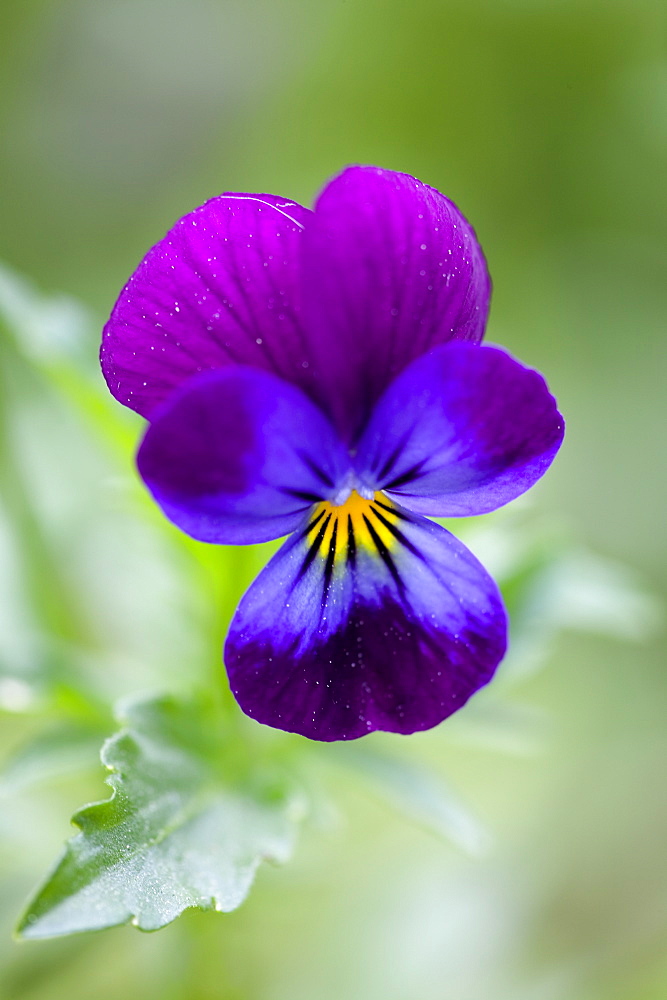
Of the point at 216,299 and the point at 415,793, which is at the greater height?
the point at 216,299

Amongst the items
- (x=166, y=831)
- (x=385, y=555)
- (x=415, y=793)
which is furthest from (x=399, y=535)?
(x=415, y=793)

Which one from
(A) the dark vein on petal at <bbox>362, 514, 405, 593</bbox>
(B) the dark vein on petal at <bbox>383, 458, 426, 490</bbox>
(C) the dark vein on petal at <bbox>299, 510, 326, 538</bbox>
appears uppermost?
(B) the dark vein on petal at <bbox>383, 458, 426, 490</bbox>

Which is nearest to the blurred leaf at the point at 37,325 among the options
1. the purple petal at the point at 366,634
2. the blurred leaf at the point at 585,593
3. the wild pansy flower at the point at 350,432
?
the wild pansy flower at the point at 350,432

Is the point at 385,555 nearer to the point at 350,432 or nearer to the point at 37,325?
the point at 350,432

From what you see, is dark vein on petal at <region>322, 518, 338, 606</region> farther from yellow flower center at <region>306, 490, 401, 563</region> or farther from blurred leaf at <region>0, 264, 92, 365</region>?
blurred leaf at <region>0, 264, 92, 365</region>

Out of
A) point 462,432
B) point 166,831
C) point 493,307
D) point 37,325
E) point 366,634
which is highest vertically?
point 493,307

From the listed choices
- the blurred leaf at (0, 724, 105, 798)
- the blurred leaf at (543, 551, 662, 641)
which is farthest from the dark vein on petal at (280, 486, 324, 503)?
the blurred leaf at (543, 551, 662, 641)

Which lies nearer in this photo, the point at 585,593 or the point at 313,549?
the point at 313,549

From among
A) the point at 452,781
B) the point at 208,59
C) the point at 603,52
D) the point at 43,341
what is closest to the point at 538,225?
the point at 603,52
